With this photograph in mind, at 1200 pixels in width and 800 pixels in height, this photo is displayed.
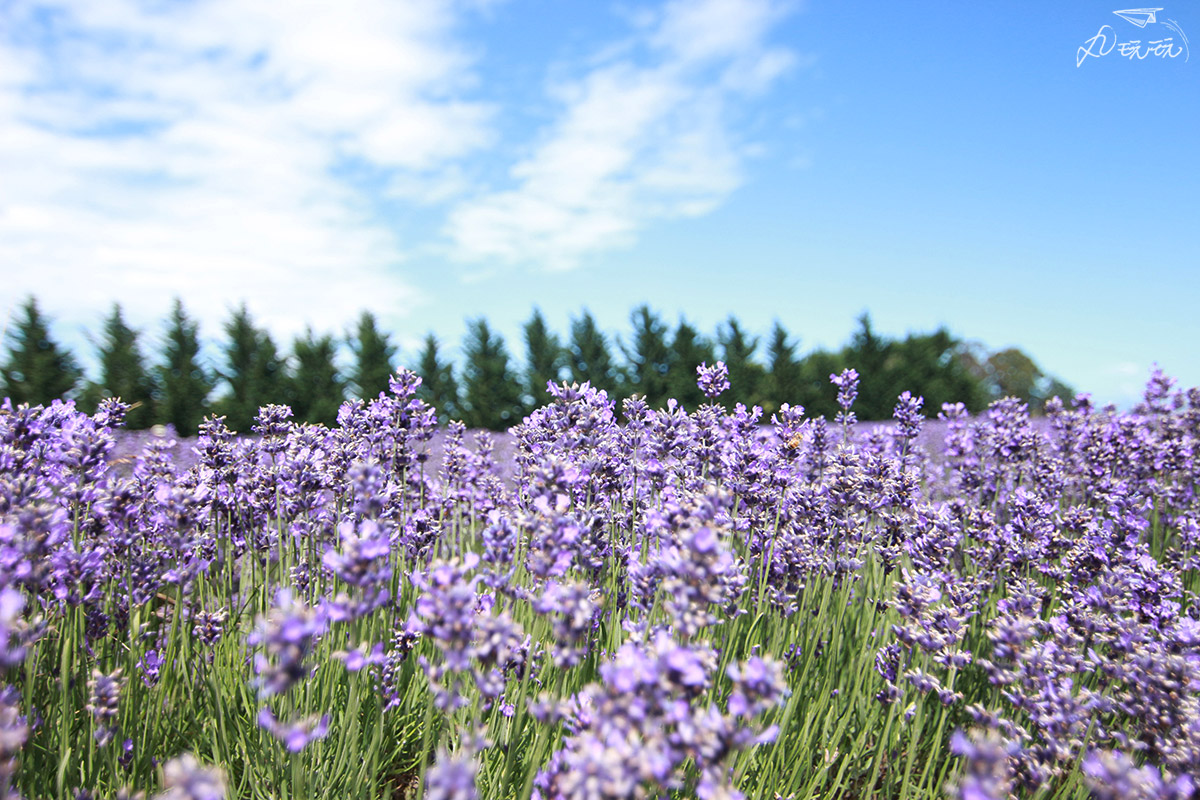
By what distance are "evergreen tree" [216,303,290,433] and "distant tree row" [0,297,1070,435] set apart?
0.11 ft

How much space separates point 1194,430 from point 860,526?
15.7 ft

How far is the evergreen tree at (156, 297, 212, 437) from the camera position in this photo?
651 inches

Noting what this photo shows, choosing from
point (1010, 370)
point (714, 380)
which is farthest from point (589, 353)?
point (1010, 370)

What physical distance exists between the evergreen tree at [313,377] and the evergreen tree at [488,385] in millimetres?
3417

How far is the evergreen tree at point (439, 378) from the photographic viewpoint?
17.9 meters

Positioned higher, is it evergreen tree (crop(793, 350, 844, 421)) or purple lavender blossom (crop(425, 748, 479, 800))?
evergreen tree (crop(793, 350, 844, 421))

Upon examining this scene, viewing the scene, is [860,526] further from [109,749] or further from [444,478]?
[109,749]

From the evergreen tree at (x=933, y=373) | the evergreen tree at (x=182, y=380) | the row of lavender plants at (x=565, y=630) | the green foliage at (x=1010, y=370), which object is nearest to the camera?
the row of lavender plants at (x=565, y=630)

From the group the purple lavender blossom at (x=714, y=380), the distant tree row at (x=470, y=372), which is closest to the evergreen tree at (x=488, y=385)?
the distant tree row at (x=470, y=372)

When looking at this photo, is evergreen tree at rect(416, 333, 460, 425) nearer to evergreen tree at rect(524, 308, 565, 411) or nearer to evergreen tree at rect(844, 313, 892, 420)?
evergreen tree at rect(524, 308, 565, 411)

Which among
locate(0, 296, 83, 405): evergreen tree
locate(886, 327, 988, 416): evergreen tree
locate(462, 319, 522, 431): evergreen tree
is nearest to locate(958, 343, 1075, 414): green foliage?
locate(886, 327, 988, 416): evergreen tree

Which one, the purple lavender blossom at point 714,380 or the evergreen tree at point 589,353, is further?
the evergreen tree at point 589,353

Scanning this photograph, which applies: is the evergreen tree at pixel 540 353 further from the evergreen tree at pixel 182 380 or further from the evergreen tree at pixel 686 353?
the evergreen tree at pixel 182 380

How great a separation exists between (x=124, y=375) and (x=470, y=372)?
919cm
